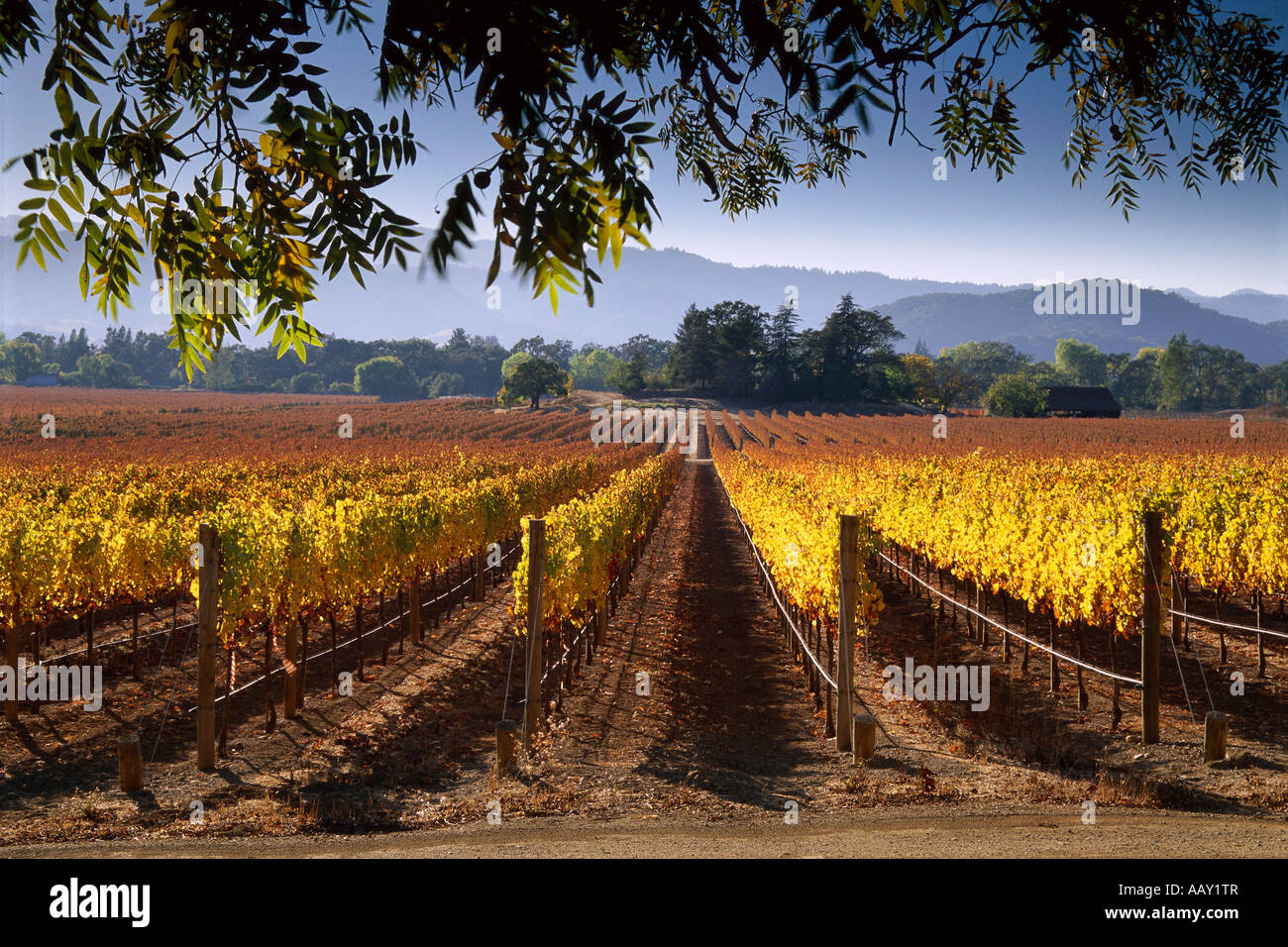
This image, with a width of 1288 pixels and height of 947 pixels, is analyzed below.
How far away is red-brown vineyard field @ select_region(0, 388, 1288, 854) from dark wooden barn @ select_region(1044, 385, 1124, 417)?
76264 millimetres

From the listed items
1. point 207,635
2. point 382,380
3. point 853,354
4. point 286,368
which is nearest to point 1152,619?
point 207,635

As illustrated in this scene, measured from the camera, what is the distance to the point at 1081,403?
9250 cm

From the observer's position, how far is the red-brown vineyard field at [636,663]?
757cm

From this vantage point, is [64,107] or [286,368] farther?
[286,368]

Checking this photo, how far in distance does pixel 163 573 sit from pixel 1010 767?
13.4 m

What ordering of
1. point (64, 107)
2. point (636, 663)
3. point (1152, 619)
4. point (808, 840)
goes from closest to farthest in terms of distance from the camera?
point (64, 107), point (808, 840), point (1152, 619), point (636, 663)

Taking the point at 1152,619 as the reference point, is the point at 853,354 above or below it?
Result: above

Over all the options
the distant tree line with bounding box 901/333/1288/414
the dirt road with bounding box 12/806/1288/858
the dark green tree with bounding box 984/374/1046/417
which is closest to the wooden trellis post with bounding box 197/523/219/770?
the dirt road with bounding box 12/806/1288/858

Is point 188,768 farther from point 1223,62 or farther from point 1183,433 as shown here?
point 1183,433

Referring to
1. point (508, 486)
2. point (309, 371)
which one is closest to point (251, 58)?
point (508, 486)

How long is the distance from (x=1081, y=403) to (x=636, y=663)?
95450 mm

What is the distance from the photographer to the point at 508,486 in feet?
74.5

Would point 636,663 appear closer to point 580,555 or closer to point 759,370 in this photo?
point 580,555

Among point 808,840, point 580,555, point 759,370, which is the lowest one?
point 808,840
